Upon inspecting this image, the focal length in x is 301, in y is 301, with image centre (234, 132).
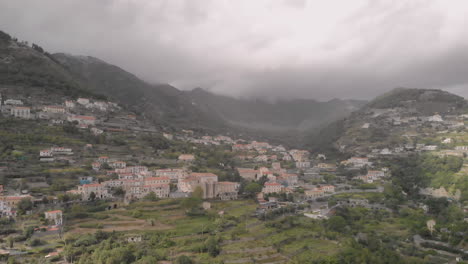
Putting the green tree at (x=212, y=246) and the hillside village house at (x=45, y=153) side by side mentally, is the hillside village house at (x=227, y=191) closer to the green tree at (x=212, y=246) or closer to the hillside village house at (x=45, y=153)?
the green tree at (x=212, y=246)

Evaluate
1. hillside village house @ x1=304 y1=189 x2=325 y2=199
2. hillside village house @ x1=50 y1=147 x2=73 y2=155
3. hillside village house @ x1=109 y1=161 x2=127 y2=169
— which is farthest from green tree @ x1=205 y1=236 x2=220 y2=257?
hillside village house @ x1=50 y1=147 x2=73 y2=155

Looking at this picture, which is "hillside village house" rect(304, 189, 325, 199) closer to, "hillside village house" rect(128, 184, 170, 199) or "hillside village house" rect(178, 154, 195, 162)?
"hillside village house" rect(178, 154, 195, 162)

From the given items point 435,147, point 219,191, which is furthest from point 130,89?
point 435,147

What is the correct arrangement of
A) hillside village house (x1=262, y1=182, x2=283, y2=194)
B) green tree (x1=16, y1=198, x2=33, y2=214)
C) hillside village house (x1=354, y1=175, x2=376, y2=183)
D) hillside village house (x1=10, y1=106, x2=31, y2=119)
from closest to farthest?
1. green tree (x1=16, y1=198, x2=33, y2=214)
2. hillside village house (x1=262, y1=182, x2=283, y2=194)
3. hillside village house (x1=10, y1=106, x2=31, y2=119)
4. hillside village house (x1=354, y1=175, x2=376, y2=183)

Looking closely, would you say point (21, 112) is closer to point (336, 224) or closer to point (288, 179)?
point (288, 179)

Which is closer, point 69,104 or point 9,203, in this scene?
point 9,203

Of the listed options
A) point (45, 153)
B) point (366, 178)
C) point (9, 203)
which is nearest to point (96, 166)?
point (45, 153)

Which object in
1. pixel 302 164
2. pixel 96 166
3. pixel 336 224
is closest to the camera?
pixel 336 224

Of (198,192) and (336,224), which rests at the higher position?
(198,192)

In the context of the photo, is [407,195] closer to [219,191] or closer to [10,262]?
[219,191]
